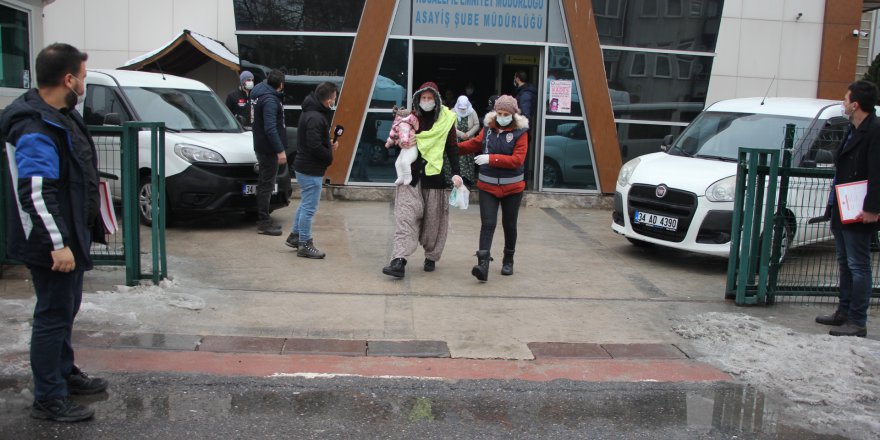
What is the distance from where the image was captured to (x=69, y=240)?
3.90 m

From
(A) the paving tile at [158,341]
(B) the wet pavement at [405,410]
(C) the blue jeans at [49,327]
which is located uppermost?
(C) the blue jeans at [49,327]

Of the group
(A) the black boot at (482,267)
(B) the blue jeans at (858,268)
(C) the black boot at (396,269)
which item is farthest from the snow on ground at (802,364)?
(C) the black boot at (396,269)

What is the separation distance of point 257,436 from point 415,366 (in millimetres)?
1358

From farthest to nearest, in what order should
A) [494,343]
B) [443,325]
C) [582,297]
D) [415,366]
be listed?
1. [582,297]
2. [443,325]
3. [494,343]
4. [415,366]

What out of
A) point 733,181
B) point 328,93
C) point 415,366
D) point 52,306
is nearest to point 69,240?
point 52,306

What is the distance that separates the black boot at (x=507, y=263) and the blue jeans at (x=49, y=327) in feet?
14.2

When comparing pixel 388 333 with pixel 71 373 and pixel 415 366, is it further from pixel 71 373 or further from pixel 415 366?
pixel 71 373

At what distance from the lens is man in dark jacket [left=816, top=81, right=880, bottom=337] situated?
5.55 metres

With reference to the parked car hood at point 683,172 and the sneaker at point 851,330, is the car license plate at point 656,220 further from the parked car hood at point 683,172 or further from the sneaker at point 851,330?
the sneaker at point 851,330

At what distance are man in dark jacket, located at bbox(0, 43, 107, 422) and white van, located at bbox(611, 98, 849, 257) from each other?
558cm

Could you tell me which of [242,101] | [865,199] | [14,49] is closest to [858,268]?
[865,199]

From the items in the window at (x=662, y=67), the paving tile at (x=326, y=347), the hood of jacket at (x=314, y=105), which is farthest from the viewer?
the window at (x=662, y=67)

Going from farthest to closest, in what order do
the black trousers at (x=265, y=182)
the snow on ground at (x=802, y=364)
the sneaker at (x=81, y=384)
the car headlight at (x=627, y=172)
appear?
1. the black trousers at (x=265, y=182)
2. the car headlight at (x=627, y=172)
3. the snow on ground at (x=802, y=364)
4. the sneaker at (x=81, y=384)

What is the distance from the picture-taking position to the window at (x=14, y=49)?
26.8 feet
